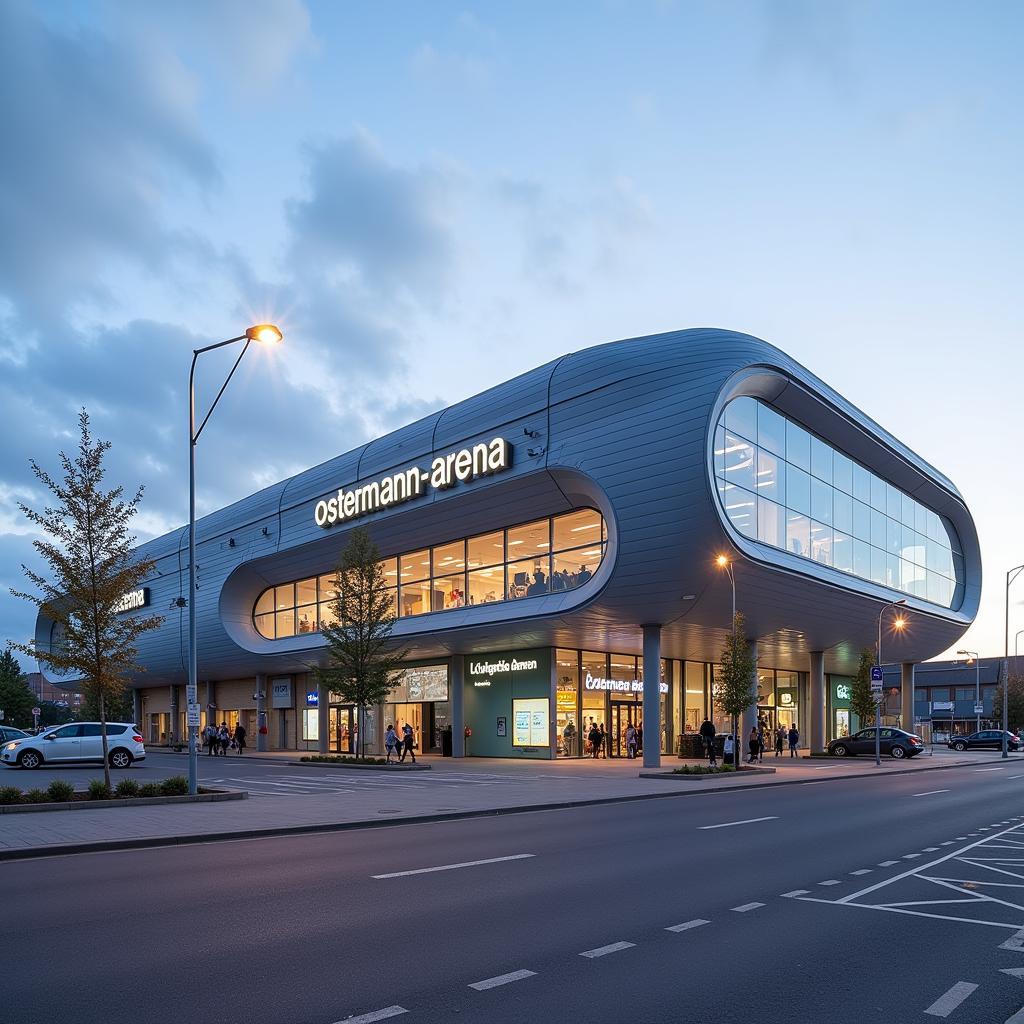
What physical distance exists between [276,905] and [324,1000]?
3399 millimetres

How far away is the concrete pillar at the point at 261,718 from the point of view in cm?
5788

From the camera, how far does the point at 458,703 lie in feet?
149

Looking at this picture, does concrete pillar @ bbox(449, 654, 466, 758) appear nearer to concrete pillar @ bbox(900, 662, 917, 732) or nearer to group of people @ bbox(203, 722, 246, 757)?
group of people @ bbox(203, 722, 246, 757)

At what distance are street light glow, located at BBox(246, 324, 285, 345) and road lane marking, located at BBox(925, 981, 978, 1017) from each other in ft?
55.8

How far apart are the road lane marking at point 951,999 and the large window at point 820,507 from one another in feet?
86.4

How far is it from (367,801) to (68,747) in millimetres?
20343

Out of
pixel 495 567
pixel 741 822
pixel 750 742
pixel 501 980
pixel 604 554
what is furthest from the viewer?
pixel 495 567

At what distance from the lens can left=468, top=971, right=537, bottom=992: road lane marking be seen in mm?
6660

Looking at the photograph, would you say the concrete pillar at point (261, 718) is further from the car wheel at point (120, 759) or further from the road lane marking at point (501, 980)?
the road lane marking at point (501, 980)

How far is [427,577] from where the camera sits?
4641 centimetres

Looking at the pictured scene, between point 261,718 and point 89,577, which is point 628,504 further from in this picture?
point 261,718

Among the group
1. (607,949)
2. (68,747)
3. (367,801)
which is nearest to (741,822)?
(367,801)

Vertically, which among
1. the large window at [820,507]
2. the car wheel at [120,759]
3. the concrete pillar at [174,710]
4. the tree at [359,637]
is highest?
the large window at [820,507]

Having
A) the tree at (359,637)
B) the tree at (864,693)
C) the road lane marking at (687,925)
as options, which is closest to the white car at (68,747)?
the tree at (359,637)
